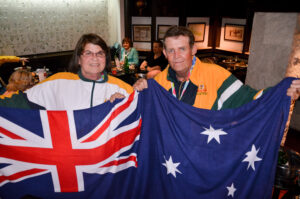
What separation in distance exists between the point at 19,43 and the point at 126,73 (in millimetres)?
3202

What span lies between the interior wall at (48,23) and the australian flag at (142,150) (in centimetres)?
515

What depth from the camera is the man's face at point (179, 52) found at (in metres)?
1.82

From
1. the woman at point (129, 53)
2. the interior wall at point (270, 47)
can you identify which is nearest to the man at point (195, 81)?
the interior wall at point (270, 47)

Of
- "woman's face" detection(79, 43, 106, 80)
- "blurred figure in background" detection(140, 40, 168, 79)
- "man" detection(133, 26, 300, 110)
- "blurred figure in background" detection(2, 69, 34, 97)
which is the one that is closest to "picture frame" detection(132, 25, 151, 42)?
"blurred figure in background" detection(140, 40, 168, 79)

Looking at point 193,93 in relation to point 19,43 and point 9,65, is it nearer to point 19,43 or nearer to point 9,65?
point 9,65

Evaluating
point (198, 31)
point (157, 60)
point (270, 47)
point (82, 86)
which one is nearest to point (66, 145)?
point (82, 86)

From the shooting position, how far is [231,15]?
680cm

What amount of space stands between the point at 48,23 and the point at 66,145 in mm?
5694

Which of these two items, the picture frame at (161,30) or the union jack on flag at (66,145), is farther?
the picture frame at (161,30)

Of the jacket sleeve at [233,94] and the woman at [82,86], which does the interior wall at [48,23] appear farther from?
the jacket sleeve at [233,94]

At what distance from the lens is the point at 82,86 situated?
5.97 ft

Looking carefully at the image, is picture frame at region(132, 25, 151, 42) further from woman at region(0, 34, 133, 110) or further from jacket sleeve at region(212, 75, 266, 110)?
jacket sleeve at region(212, 75, 266, 110)

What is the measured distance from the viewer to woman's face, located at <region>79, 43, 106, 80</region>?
1795 mm

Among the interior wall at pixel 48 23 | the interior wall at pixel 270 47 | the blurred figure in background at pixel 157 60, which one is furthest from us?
the interior wall at pixel 48 23
